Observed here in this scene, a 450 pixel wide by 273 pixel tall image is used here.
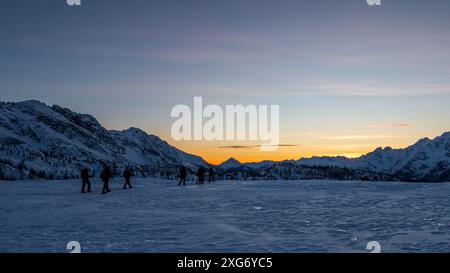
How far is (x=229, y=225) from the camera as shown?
17.6 meters

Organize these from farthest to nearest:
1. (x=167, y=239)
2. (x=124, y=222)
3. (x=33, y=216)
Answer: (x=33, y=216) < (x=124, y=222) < (x=167, y=239)

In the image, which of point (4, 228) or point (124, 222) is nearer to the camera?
point (4, 228)

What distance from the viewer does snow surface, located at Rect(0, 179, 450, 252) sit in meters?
13.4

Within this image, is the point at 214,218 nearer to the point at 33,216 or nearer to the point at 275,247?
the point at 275,247

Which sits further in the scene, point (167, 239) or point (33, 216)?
point (33, 216)

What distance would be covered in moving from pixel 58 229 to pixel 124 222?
2.91 metres

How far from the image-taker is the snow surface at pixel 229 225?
44.0ft

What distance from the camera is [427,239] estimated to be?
14008 millimetres
